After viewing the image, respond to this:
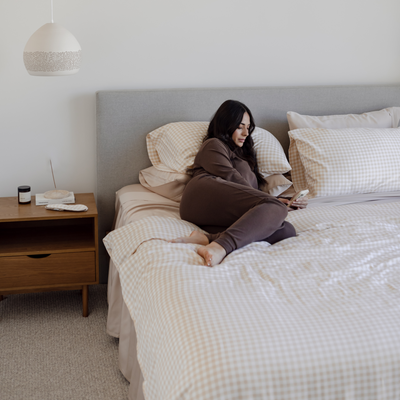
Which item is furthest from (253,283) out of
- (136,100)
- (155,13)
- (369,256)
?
(155,13)

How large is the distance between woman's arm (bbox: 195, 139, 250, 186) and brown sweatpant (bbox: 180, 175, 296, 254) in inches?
1.9

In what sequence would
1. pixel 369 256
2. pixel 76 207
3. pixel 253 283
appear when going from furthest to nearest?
1. pixel 76 207
2. pixel 369 256
3. pixel 253 283

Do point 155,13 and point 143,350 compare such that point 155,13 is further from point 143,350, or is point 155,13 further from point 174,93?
point 143,350

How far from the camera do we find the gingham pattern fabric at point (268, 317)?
1.02m

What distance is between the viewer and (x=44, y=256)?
218 cm

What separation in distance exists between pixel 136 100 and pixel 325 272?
146 cm

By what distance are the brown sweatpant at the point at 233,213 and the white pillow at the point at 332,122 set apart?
2.13 ft

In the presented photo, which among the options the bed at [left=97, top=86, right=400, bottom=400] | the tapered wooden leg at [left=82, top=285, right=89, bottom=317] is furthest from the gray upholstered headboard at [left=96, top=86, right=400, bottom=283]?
the tapered wooden leg at [left=82, top=285, right=89, bottom=317]

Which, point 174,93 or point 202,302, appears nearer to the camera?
point 202,302

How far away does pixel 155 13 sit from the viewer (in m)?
2.45

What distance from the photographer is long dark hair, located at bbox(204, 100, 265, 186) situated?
2.27 metres

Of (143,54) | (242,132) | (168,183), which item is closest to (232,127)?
(242,132)

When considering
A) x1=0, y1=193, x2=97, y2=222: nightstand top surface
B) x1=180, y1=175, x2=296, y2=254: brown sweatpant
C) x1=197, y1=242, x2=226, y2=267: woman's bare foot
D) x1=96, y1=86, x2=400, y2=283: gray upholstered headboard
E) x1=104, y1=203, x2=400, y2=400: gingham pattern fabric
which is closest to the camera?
x1=104, y1=203, x2=400, y2=400: gingham pattern fabric

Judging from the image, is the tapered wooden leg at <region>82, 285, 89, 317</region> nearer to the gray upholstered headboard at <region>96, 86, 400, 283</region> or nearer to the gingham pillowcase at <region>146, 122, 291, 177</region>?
the gray upholstered headboard at <region>96, 86, 400, 283</region>
